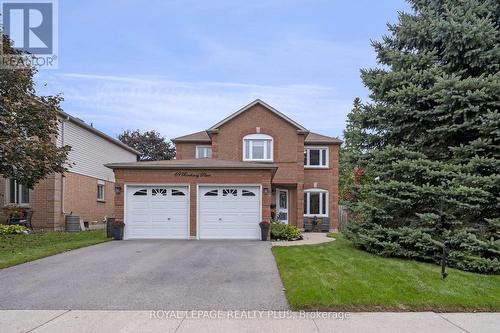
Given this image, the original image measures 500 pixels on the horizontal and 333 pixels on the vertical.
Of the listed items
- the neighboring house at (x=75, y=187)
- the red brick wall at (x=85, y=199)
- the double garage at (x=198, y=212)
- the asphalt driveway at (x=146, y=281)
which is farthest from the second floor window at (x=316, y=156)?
the red brick wall at (x=85, y=199)

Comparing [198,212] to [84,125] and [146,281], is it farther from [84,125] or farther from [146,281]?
[84,125]

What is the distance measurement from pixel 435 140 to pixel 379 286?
5422mm

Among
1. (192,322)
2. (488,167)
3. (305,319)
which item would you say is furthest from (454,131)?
(192,322)

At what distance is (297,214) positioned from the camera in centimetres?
2314

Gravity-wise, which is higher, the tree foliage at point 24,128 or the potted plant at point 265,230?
the tree foliage at point 24,128

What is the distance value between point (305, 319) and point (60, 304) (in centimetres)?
404

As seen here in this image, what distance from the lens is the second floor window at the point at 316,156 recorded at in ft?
79.8

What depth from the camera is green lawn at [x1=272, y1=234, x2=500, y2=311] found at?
6793mm

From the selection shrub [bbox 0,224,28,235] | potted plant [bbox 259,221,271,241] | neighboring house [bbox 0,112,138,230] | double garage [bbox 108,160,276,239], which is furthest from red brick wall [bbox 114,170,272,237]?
shrub [bbox 0,224,28,235]

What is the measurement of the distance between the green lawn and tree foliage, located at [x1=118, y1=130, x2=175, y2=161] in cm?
3683

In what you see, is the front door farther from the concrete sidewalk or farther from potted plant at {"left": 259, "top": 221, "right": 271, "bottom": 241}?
the concrete sidewalk

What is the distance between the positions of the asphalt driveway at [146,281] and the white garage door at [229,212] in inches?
150

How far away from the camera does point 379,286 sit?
7.71 metres

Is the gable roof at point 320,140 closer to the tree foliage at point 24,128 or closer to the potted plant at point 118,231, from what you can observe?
the potted plant at point 118,231
